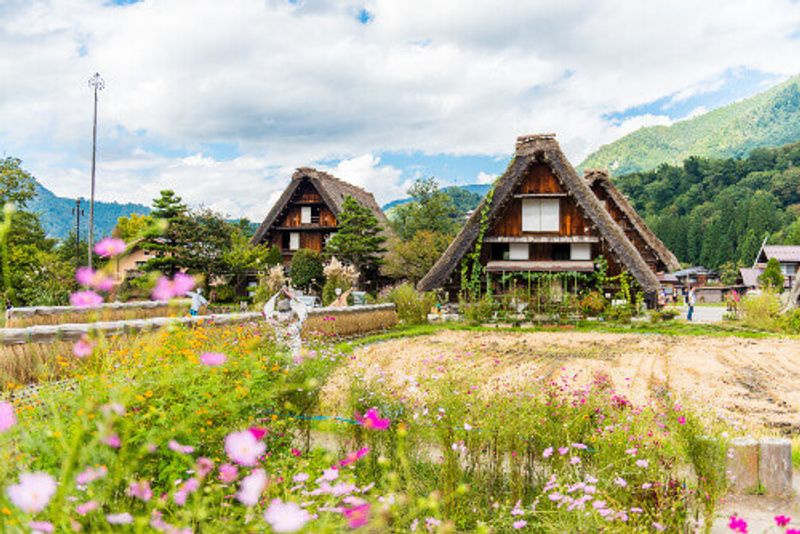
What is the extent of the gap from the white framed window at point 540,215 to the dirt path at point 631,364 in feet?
20.8

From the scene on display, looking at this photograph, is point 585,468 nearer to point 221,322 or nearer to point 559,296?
point 221,322

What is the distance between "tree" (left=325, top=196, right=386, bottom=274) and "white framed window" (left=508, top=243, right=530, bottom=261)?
19.9ft

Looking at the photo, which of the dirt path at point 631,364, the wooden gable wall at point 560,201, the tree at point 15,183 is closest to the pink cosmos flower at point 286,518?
the dirt path at point 631,364

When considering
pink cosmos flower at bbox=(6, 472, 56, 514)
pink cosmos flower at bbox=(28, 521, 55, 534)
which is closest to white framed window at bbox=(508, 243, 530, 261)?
pink cosmos flower at bbox=(28, 521, 55, 534)

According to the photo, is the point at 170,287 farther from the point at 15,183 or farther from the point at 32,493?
the point at 15,183

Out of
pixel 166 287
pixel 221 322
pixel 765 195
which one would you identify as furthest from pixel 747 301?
pixel 765 195

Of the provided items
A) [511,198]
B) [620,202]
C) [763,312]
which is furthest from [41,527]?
[620,202]

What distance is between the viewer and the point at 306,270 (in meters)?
26.5

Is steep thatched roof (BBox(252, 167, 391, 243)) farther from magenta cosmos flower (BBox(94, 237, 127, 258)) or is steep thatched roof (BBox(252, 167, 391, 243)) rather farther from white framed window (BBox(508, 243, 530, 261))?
magenta cosmos flower (BBox(94, 237, 127, 258))

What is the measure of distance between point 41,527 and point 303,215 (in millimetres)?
29977

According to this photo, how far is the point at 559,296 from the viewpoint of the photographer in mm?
20016

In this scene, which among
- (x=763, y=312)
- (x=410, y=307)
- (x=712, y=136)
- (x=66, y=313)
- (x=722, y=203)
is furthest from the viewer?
(x=712, y=136)

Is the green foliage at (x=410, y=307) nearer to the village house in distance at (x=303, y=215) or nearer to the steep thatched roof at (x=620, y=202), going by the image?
the steep thatched roof at (x=620, y=202)

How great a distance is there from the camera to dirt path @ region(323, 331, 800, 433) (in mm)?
7273
